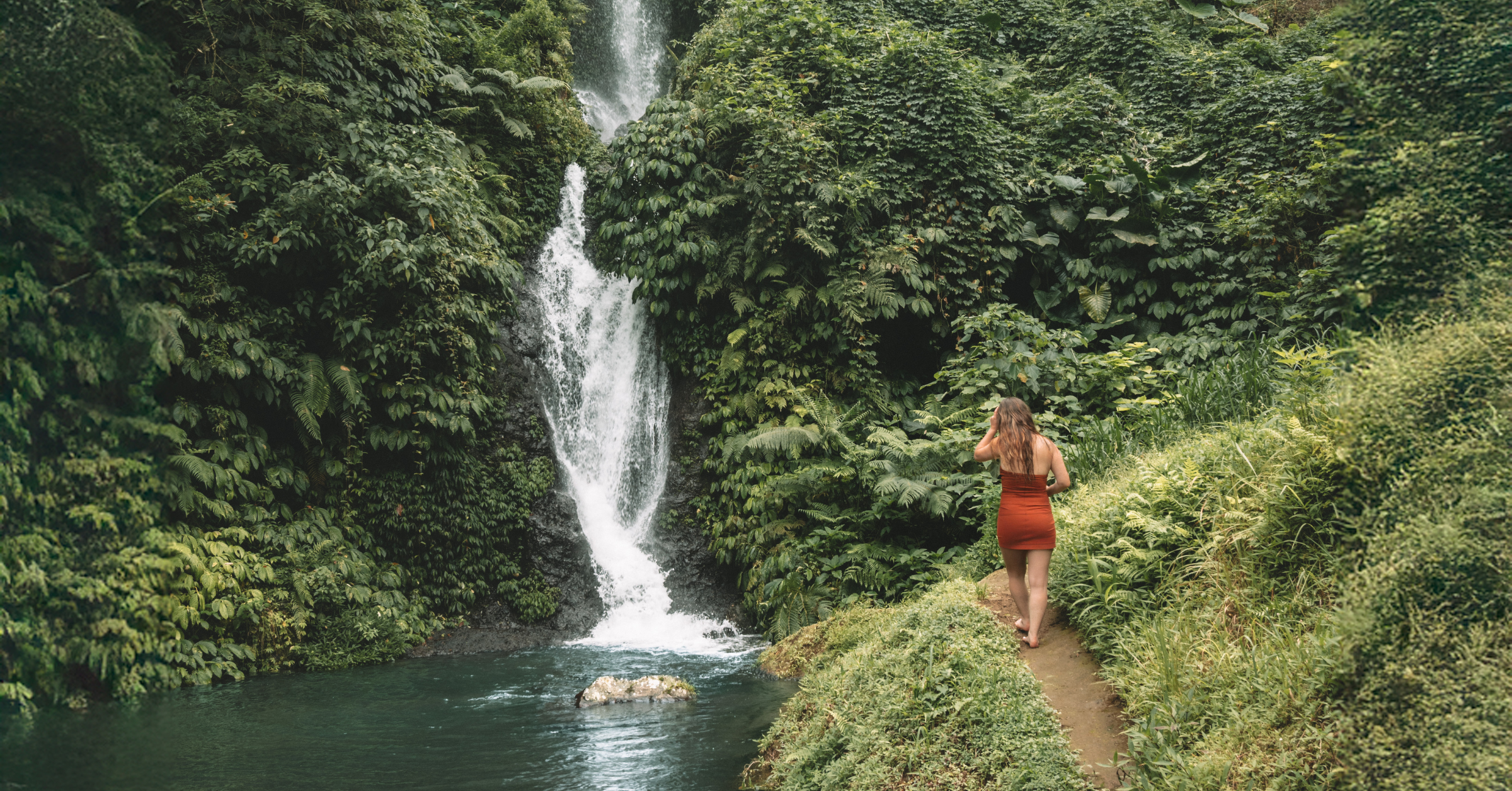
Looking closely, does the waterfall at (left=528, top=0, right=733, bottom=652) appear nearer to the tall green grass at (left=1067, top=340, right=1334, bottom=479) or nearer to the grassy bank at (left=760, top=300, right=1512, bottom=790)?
the tall green grass at (left=1067, top=340, right=1334, bottom=479)

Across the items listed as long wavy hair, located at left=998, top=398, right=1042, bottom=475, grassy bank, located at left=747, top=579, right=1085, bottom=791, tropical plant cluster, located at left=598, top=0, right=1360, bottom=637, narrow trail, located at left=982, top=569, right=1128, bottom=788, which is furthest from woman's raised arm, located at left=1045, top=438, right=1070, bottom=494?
tropical plant cluster, located at left=598, top=0, right=1360, bottom=637

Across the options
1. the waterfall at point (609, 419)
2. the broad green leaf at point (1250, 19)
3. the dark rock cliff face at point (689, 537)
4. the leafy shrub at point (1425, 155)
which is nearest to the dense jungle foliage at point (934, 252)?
the dark rock cliff face at point (689, 537)

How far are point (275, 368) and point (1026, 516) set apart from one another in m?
9.20

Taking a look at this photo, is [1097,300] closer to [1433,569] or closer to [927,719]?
[927,719]

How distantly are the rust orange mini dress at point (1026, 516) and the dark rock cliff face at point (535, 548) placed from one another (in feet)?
25.6

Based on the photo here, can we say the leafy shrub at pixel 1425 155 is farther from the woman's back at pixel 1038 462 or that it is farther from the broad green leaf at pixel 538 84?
the broad green leaf at pixel 538 84

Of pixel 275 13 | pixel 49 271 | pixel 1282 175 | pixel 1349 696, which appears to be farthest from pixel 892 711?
pixel 275 13

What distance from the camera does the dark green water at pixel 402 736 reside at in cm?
595

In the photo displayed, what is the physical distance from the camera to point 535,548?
476 inches

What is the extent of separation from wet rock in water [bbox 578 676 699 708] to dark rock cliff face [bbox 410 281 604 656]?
3392 millimetres

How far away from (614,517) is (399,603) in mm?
3277

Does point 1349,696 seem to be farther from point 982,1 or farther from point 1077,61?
point 982,1

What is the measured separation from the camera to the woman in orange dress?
5172 mm

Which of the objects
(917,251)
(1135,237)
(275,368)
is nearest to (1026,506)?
(917,251)
